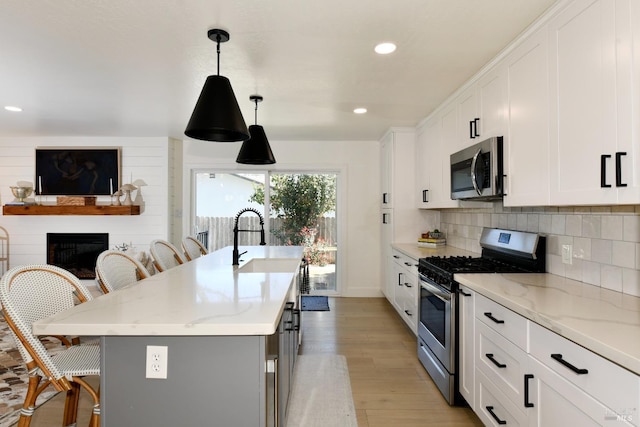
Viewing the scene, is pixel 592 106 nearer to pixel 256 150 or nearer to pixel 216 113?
pixel 216 113

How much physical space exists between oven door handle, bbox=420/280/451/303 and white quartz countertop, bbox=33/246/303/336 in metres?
1.08

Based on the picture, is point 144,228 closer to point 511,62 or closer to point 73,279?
point 73,279

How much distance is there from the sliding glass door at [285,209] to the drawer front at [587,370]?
13.8 ft

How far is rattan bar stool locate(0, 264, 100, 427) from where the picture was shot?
1.50m

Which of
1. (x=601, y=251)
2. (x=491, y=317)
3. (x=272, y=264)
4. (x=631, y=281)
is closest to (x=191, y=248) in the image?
(x=272, y=264)

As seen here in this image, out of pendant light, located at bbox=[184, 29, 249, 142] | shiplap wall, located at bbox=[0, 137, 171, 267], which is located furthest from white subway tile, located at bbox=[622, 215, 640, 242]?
shiplap wall, located at bbox=[0, 137, 171, 267]

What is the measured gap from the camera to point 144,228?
17.9 feet

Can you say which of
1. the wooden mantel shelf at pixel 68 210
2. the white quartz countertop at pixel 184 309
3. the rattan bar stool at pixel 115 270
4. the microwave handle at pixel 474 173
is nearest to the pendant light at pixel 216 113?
the white quartz countertop at pixel 184 309

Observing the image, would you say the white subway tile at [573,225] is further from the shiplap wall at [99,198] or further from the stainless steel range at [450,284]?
the shiplap wall at [99,198]

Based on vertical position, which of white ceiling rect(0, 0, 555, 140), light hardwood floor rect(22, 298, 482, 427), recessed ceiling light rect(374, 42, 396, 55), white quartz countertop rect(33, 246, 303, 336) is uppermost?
white ceiling rect(0, 0, 555, 140)

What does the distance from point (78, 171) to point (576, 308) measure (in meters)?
6.08

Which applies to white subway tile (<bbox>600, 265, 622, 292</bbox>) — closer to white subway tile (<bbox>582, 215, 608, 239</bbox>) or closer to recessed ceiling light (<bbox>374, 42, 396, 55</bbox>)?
white subway tile (<bbox>582, 215, 608, 239</bbox>)

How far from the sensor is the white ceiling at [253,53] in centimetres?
202

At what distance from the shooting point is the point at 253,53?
2561 millimetres
